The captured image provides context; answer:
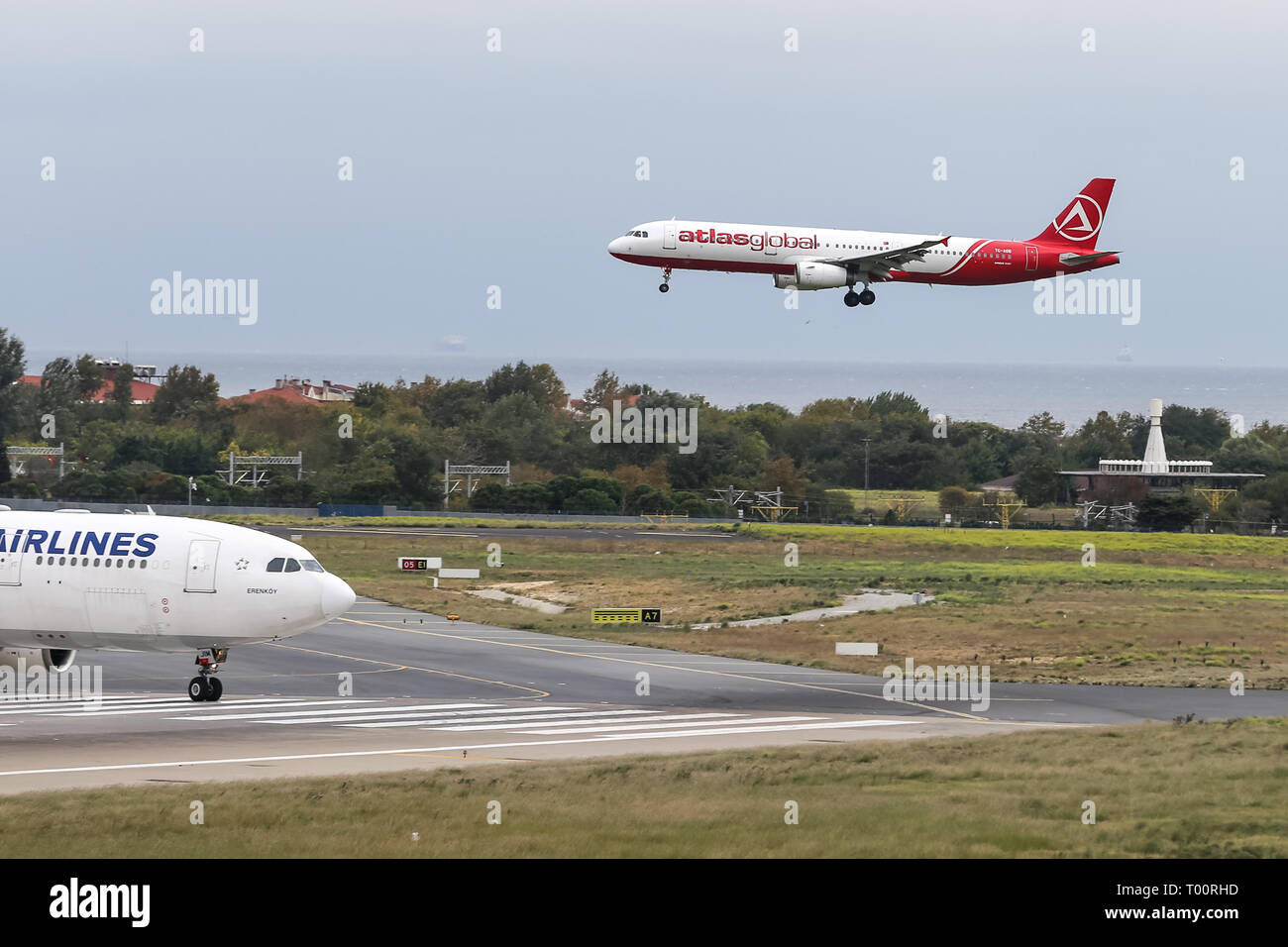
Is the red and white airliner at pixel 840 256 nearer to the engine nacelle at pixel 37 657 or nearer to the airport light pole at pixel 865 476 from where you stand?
the engine nacelle at pixel 37 657

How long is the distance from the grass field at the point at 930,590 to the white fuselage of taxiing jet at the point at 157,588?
72.7ft

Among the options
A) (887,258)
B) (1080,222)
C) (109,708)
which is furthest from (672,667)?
(1080,222)

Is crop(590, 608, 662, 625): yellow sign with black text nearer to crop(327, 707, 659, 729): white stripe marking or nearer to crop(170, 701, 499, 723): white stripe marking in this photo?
crop(170, 701, 499, 723): white stripe marking

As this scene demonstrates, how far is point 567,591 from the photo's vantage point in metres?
84.3

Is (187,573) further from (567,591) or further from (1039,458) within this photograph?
(1039,458)

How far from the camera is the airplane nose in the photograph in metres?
44.6

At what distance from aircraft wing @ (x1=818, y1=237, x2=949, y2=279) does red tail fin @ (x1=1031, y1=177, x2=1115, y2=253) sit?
8039 millimetres

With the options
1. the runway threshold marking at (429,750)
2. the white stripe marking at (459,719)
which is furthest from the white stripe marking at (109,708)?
Answer: the runway threshold marking at (429,750)

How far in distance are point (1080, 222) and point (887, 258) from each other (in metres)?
→ 14.0

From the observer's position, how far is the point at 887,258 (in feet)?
226

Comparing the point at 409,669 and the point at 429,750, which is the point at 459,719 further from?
the point at 409,669

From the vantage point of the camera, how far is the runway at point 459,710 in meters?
38.0
